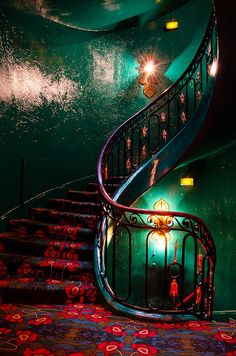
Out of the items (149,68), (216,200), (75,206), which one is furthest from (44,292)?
(149,68)

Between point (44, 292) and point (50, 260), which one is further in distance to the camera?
point (50, 260)

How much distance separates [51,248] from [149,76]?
499 cm

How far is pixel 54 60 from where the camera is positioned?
539 cm

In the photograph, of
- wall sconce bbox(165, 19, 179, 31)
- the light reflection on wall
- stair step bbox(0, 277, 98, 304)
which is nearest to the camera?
stair step bbox(0, 277, 98, 304)

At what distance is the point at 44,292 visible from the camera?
2996 mm

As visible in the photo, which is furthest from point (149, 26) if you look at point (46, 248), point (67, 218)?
point (46, 248)

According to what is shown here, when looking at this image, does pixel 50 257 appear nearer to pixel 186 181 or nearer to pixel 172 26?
pixel 186 181

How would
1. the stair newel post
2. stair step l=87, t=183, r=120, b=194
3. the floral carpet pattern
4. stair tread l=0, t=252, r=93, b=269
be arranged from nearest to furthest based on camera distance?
the floral carpet pattern → stair tread l=0, t=252, r=93, b=269 → the stair newel post → stair step l=87, t=183, r=120, b=194

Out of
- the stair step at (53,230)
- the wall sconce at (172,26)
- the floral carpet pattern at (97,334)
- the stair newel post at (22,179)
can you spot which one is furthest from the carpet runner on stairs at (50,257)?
the wall sconce at (172,26)

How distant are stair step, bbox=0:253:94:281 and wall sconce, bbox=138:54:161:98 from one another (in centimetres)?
486

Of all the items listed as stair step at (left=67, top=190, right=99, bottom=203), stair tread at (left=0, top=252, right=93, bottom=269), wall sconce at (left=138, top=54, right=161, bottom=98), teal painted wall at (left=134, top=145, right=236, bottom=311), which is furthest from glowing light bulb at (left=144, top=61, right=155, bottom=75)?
stair tread at (left=0, top=252, right=93, bottom=269)

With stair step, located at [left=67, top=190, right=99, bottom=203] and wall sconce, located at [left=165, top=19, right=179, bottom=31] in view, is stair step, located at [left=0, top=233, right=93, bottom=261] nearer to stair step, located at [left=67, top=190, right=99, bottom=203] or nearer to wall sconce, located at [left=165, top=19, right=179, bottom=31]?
stair step, located at [left=67, top=190, right=99, bottom=203]

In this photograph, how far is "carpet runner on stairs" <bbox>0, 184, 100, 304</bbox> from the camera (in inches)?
119

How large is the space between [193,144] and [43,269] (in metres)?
2.65
